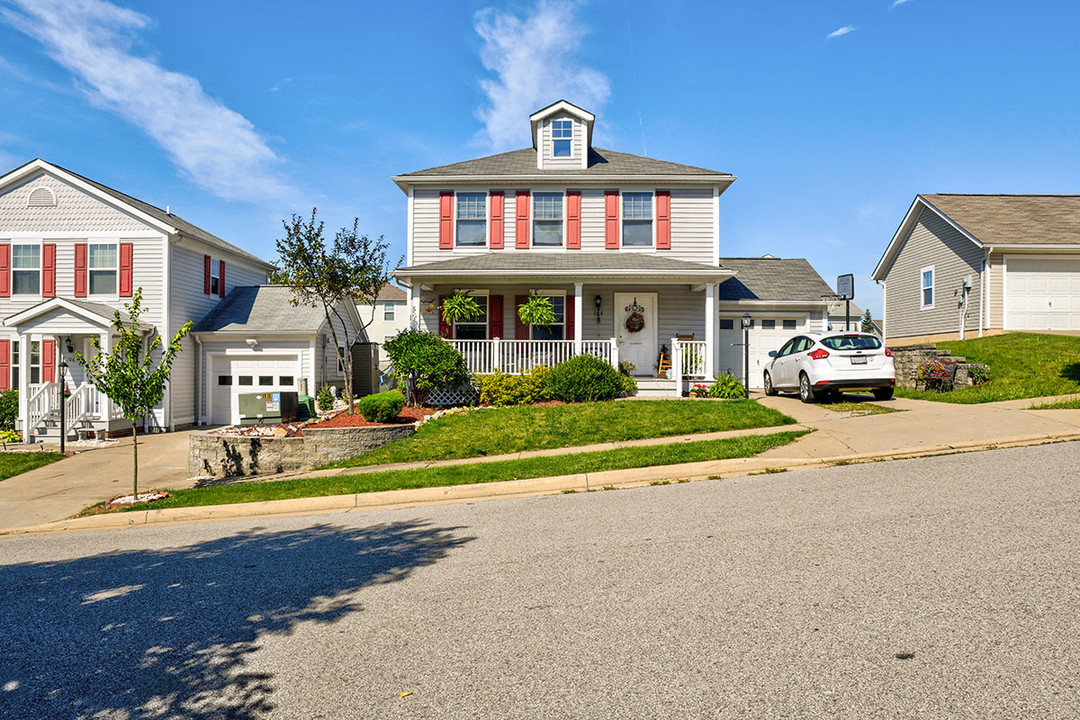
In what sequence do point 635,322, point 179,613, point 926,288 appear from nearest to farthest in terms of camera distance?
point 179,613, point 635,322, point 926,288

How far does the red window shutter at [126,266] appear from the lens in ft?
63.2

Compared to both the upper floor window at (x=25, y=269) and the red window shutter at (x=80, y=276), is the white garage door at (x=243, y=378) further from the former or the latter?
the upper floor window at (x=25, y=269)

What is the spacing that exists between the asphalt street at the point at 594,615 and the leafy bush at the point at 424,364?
8332 millimetres

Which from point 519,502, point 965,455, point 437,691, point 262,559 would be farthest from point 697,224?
point 437,691

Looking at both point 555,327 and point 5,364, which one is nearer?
point 555,327

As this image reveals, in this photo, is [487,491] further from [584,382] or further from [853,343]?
[853,343]

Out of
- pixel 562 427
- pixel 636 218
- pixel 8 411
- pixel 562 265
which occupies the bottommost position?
pixel 8 411

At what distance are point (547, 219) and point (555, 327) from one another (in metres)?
3.15

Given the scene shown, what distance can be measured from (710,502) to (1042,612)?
11.4 feet

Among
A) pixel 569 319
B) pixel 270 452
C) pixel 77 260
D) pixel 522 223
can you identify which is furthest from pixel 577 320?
pixel 77 260

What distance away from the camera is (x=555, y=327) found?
18.4 meters

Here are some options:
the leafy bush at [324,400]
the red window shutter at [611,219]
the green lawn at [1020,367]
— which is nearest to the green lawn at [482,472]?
the green lawn at [1020,367]

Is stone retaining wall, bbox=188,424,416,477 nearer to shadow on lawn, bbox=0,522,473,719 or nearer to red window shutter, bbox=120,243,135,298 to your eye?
shadow on lawn, bbox=0,522,473,719

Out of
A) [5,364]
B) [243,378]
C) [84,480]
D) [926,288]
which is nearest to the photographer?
[84,480]
